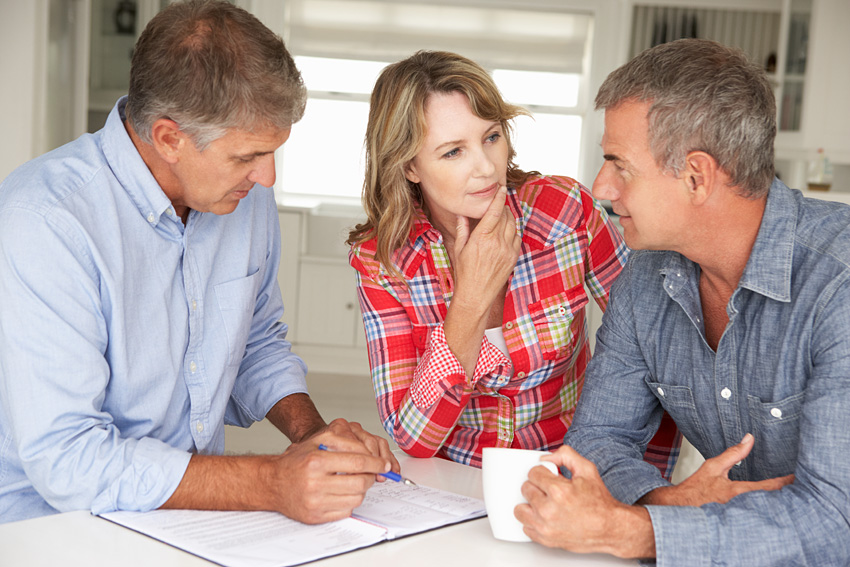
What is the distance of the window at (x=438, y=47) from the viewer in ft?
20.2

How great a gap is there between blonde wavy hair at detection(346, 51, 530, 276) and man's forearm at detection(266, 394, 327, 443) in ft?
1.11

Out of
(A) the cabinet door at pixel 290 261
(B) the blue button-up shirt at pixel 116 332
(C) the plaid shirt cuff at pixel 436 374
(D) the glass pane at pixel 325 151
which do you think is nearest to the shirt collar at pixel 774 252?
(C) the plaid shirt cuff at pixel 436 374

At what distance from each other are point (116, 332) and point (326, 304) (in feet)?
15.0

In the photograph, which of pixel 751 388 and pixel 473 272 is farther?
pixel 473 272

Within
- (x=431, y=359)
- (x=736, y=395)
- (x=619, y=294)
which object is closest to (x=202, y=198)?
(x=431, y=359)

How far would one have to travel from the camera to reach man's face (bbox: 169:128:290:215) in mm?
1415

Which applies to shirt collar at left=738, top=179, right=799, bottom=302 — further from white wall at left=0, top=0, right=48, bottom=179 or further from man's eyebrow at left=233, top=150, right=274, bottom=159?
white wall at left=0, top=0, right=48, bottom=179

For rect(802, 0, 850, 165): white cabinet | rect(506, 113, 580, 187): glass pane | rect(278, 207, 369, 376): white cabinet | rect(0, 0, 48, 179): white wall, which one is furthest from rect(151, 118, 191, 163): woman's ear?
rect(506, 113, 580, 187): glass pane

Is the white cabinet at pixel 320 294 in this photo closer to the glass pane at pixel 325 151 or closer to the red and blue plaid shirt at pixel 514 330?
the glass pane at pixel 325 151

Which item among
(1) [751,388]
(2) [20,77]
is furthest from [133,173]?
(2) [20,77]

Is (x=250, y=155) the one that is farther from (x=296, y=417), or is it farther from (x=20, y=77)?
(x=20, y=77)

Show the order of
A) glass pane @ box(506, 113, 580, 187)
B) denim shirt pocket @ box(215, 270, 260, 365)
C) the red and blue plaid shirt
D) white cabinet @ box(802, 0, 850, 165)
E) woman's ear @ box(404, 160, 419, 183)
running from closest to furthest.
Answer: denim shirt pocket @ box(215, 270, 260, 365)
the red and blue plaid shirt
woman's ear @ box(404, 160, 419, 183)
white cabinet @ box(802, 0, 850, 165)
glass pane @ box(506, 113, 580, 187)

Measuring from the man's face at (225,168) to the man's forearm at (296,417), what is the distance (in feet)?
1.32

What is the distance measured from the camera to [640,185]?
1.39m
